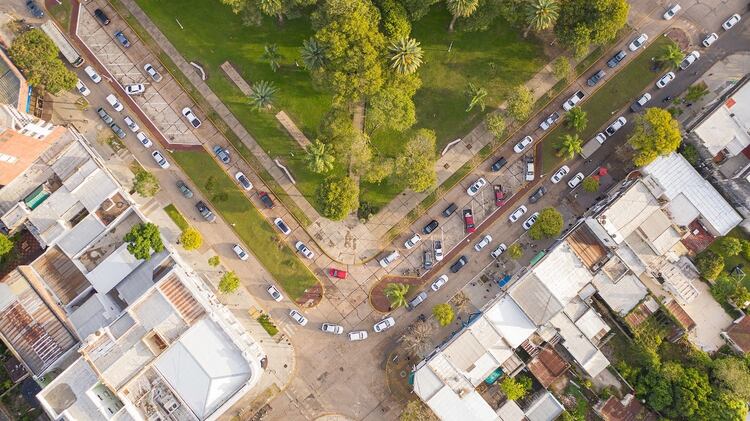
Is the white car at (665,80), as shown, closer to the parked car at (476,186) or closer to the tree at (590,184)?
the tree at (590,184)

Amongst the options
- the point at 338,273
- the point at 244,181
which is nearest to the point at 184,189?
the point at 244,181

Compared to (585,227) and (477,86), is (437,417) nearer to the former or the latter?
(585,227)

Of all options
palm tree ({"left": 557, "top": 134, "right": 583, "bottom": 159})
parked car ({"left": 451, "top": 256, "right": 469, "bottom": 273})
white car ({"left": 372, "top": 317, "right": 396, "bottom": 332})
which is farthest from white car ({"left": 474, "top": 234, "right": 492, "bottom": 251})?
white car ({"left": 372, "top": 317, "right": 396, "bottom": 332})

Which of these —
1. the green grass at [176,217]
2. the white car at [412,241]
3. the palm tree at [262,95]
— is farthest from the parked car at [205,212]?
the white car at [412,241]

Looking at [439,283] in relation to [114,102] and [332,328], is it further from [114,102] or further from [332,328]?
[114,102]

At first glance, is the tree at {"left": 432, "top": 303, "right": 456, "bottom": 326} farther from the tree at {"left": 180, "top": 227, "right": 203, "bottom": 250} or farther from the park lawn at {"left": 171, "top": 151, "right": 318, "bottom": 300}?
the tree at {"left": 180, "top": 227, "right": 203, "bottom": 250}

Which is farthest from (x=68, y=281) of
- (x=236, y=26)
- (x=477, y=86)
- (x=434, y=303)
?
(x=477, y=86)

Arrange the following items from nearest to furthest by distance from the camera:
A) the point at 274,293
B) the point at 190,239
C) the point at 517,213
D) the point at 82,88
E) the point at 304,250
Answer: the point at 190,239 < the point at 274,293 < the point at 304,250 < the point at 517,213 < the point at 82,88
